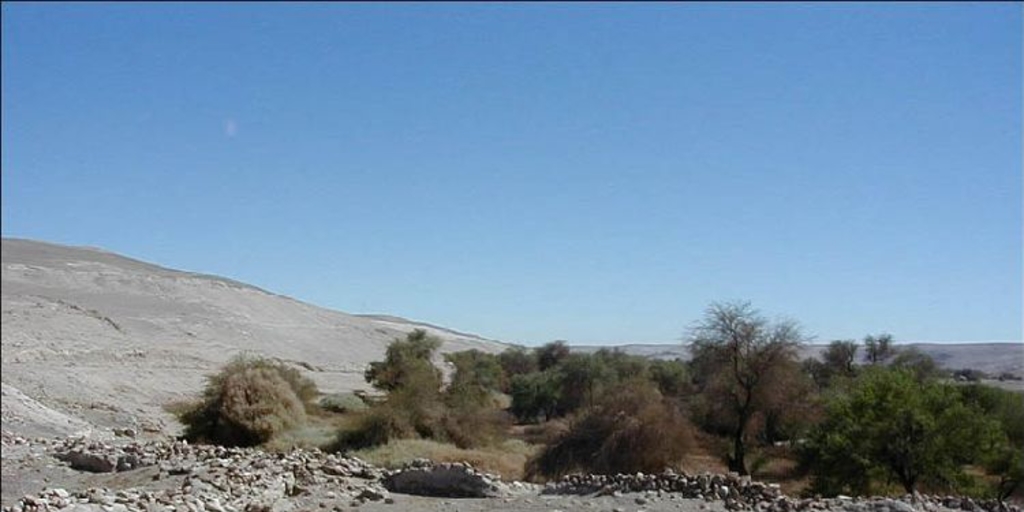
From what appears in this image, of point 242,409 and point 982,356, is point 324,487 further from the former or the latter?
point 982,356

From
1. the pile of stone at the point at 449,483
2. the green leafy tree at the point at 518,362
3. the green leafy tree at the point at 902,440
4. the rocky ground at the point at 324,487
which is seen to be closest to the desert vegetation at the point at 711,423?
the green leafy tree at the point at 902,440

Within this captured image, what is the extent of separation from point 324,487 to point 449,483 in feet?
7.19

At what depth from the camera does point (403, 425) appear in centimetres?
2680

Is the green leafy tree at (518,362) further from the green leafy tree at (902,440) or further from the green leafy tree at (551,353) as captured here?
the green leafy tree at (902,440)

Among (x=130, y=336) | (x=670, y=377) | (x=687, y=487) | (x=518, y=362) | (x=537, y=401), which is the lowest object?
(x=537, y=401)

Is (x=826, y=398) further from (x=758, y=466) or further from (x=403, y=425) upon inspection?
(x=403, y=425)

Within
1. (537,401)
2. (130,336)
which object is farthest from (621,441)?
(130,336)

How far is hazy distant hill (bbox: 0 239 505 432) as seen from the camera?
28.9 meters

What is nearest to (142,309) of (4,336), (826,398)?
(4,336)

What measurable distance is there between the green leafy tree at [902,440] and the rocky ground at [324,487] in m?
3.47

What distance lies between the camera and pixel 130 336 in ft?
125

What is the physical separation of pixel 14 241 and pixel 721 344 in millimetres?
46646

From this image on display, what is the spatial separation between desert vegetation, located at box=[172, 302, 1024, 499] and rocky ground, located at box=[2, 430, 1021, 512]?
12.4 feet

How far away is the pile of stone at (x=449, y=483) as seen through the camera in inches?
646
